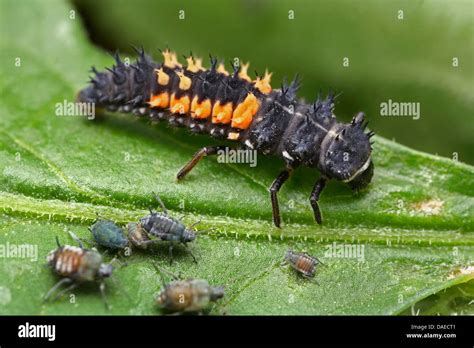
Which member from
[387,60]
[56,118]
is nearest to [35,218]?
[56,118]

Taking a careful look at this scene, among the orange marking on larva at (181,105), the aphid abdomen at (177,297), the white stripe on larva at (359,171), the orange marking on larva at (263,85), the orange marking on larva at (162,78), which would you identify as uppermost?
the orange marking on larva at (162,78)

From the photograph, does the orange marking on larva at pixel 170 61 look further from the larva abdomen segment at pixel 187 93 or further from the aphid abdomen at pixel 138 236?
the aphid abdomen at pixel 138 236

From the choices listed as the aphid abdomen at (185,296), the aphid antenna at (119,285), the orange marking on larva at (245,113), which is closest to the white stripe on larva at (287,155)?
the orange marking on larva at (245,113)

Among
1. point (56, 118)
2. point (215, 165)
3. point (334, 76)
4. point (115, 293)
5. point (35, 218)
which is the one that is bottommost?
point (115, 293)

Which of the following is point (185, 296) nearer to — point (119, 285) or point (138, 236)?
point (119, 285)

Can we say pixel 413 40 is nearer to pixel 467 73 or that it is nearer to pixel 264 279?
pixel 467 73

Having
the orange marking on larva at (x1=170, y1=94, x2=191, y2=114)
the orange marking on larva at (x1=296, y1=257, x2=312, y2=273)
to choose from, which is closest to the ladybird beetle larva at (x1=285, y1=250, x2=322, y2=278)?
the orange marking on larva at (x1=296, y1=257, x2=312, y2=273)
